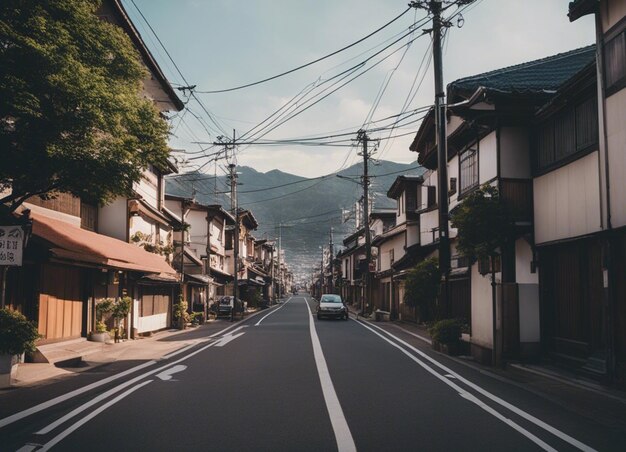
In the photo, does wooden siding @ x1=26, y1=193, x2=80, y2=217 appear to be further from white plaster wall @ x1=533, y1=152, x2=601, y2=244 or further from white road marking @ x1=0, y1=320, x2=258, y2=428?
white plaster wall @ x1=533, y1=152, x2=601, y2=244

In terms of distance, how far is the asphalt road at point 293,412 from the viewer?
668 centimetres

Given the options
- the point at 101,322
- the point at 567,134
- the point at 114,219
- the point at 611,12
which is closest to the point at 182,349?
the point at 101,322

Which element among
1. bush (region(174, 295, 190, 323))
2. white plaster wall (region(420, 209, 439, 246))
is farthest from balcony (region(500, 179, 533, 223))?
bush (region(174, 295, 190, 323))

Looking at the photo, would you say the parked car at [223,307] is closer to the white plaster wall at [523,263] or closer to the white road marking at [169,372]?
the white road marking at [169,372]

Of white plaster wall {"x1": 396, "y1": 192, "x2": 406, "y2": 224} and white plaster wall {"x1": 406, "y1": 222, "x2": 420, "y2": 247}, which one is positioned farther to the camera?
white plaster wall {"x1": 396, "y1": 192, "x2": 406, "y2": 224}

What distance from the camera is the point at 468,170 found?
65.9 feet

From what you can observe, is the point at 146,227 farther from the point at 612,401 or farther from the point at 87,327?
the point at 612,401

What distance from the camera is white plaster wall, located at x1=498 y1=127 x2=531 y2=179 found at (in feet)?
52.3

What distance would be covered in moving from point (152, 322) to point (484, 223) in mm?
18748

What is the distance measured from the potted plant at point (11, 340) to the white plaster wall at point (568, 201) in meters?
12.5

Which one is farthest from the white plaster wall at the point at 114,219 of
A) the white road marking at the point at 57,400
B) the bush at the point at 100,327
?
the white road marking at the point at 57,400

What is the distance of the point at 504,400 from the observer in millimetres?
9594

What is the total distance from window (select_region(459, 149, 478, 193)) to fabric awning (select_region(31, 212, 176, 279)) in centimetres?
1251

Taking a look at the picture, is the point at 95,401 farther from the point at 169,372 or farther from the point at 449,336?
the point at 449,336
